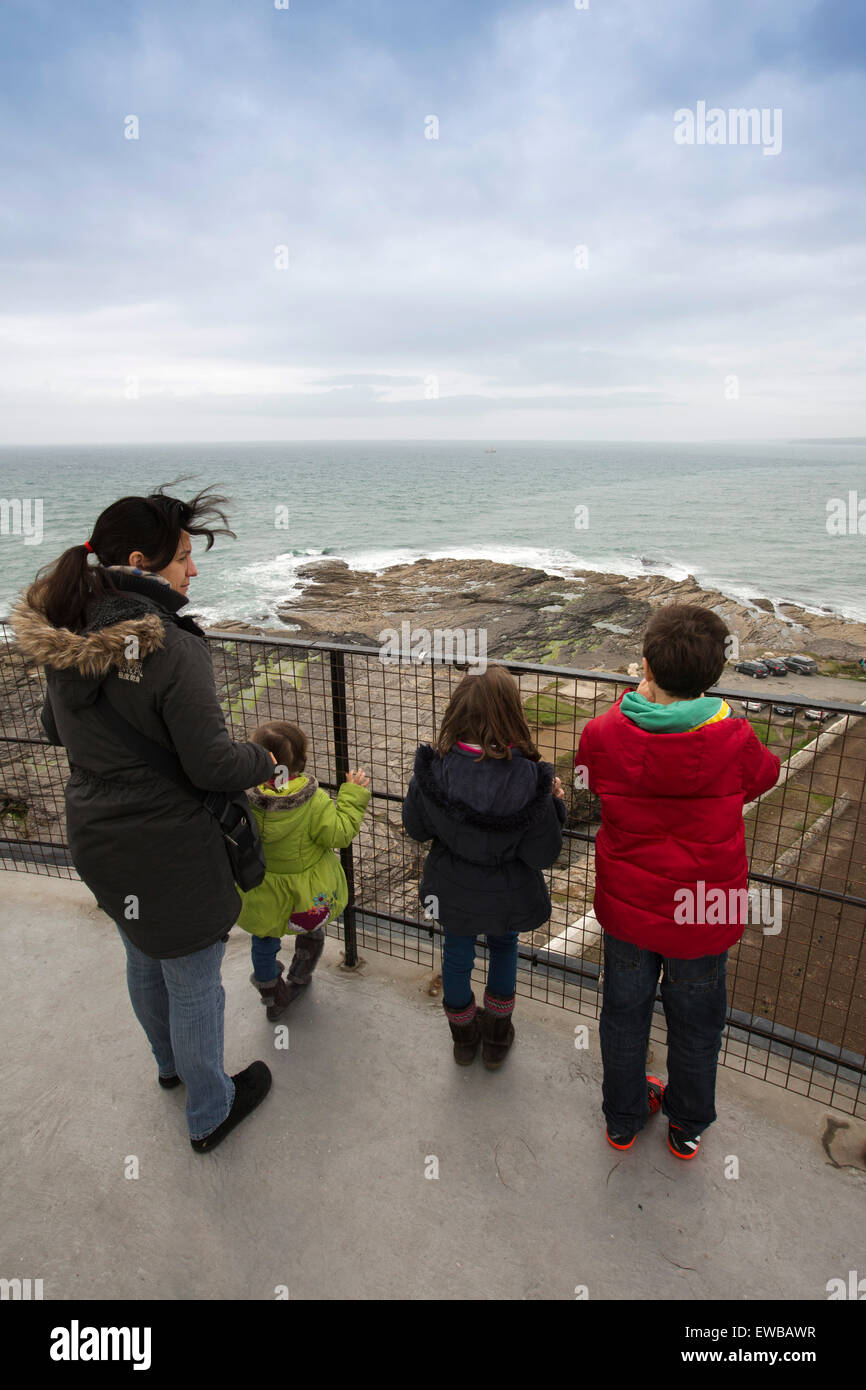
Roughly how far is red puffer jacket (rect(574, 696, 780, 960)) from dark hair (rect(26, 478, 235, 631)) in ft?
5.03

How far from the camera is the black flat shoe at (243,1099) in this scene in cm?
273

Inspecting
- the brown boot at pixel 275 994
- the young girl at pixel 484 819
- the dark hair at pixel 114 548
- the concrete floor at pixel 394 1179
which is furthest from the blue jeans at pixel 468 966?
the dark hair at pixel 114 548

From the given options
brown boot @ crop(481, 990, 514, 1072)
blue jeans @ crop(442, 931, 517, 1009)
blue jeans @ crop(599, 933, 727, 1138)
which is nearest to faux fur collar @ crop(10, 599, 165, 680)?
blue jeans @ crop(442, 931, 517, 1009)

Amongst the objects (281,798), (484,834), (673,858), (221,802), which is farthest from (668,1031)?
(221,802)

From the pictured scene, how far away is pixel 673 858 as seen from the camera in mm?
2445

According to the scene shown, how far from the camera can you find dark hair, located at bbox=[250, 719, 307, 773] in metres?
2.90

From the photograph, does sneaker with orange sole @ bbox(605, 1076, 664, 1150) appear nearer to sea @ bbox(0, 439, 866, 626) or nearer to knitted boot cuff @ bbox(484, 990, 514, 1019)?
knitted boot cuff @ bbox(484, 990, 514, 1019)

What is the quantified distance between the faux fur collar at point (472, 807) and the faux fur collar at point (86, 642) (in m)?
1.02

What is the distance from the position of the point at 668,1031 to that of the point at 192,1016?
1737 mm
